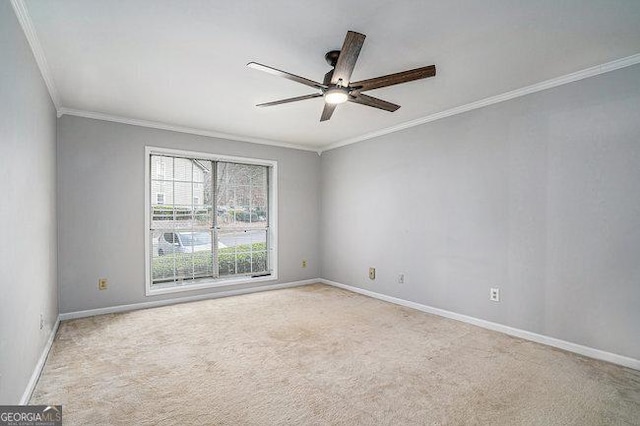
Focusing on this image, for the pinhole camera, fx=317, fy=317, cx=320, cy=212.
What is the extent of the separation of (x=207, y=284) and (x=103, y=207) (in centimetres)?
166

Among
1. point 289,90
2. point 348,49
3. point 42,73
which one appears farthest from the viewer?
point 289,90

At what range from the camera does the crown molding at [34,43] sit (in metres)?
1.86

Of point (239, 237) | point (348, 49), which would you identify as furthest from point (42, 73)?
point (239, 237)

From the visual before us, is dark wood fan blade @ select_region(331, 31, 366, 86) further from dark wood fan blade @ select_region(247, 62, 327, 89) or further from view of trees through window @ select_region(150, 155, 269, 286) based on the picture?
view of trees through window @ select_region(150, 155, 269, 286)

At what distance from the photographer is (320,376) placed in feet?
7.67

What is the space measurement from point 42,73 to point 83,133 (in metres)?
1.19

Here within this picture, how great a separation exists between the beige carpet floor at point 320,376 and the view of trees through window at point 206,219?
110cm

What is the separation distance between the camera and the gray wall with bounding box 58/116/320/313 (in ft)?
12.0

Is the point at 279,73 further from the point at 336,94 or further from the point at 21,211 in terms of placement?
the point at 21,211

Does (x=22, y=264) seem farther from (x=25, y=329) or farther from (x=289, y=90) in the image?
(x=289, y=90)

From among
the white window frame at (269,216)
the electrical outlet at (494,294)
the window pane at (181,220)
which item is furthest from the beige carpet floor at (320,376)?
the window pane at (181,220)

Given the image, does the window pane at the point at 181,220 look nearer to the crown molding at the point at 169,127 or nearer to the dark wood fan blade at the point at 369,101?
the crown molding at the point at 169,127

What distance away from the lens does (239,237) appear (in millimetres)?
5059

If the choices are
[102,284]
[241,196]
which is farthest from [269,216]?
[102,284]
